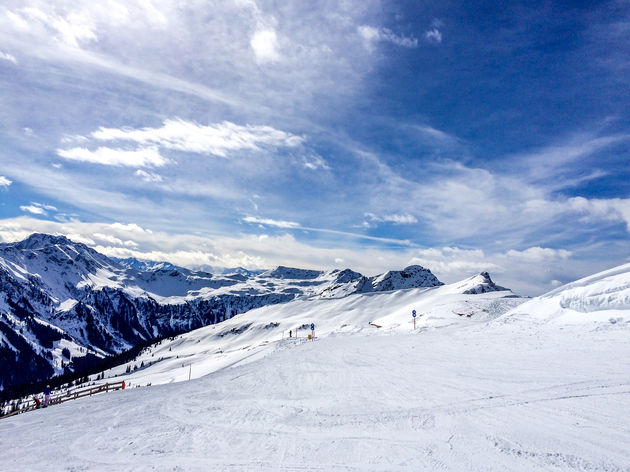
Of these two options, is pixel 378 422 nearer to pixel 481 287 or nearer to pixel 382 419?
pixel 382 419

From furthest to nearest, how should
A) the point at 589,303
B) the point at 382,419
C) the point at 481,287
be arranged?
the point at 481,287
the point at 589,303
the point at 382,419

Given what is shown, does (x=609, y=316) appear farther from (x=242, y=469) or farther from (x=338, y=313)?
(x=338, y=313)

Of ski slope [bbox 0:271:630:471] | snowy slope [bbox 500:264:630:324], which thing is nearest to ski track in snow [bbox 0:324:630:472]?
ski slope [bbox 0:271:630:471]

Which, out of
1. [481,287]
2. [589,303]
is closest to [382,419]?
[589,303]

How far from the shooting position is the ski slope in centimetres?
860

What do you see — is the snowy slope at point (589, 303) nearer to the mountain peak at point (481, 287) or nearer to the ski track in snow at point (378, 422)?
the ski track in snow at point (378, 422)

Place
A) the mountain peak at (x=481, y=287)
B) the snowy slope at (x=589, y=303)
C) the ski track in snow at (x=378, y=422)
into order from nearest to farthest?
1. the ski track in snow at (x=378, y=422)
2. the snowy slope at (x=589, y=303)
3. the mountain peak at (x=481, y=287)

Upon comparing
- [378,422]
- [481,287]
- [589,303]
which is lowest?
[378,422]

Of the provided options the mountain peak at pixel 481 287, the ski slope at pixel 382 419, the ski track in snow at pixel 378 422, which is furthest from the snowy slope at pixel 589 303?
the mountain peak at pixel 481 287

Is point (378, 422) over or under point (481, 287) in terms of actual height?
under

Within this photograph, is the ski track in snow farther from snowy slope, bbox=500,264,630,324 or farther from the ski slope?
snowy slope, bbox=500,264,630,324

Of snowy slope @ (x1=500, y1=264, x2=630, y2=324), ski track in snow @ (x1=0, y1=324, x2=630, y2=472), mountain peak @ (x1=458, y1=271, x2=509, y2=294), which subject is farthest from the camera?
mountain peak @ (x1=458, y1=271, x2=509, y2=294)

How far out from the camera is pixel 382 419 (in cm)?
1151

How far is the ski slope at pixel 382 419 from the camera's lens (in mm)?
8602
